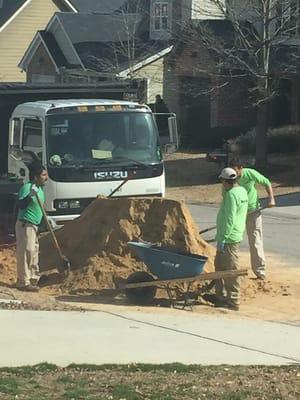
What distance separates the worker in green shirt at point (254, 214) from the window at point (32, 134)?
3618 mm

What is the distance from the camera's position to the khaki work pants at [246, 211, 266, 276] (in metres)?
12.4

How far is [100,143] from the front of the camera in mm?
14117

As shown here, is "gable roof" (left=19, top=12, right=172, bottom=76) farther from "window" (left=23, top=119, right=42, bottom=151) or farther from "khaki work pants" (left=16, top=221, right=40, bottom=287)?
"khaki work pants" (left=16, top=221, right=40, bottom=287)

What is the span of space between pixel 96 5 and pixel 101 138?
44.0 metres

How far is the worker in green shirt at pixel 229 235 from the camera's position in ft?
35.2

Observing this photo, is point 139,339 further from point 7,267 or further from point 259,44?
point 259,44

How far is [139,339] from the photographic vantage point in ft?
27.1

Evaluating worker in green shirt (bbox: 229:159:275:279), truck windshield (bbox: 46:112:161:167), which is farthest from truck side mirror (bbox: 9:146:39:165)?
worker in green shirt (bbox: 229:159:275:279)

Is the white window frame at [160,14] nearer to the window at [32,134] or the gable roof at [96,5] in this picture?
the gable roof at [96,5]

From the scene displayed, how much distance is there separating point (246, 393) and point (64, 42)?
39.0 metres

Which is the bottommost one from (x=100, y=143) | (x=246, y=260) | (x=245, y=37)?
(x=246, y=260)

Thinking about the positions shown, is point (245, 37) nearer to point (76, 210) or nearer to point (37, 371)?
point (76, 210)

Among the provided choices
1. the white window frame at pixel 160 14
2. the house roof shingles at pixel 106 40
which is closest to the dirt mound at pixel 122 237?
the house roof shingles at pixel 106 40

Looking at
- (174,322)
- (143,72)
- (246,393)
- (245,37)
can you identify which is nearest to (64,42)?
(143,72)
